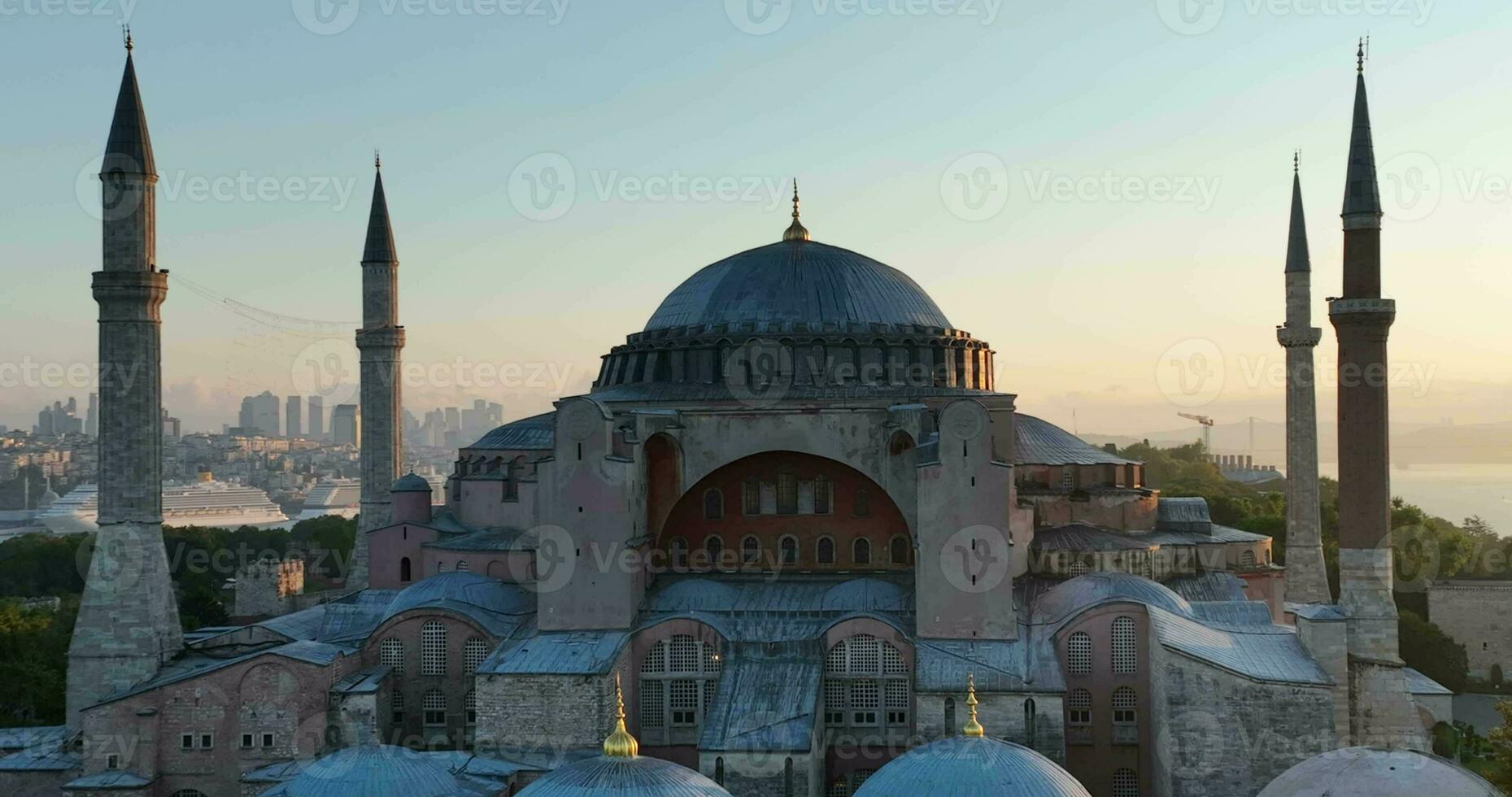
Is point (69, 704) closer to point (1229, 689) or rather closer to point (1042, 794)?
point (1042, 794)

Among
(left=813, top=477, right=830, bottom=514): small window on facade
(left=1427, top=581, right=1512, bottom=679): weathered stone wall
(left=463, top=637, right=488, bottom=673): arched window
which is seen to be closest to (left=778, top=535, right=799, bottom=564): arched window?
(left=813, top=477, right=830, bottom=514): small window on facade

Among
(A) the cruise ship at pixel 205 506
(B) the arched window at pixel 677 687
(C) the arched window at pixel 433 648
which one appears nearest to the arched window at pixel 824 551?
(B) the arched window at pixel 677 687

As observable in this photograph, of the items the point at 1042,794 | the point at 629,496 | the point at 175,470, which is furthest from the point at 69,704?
the point at 175,470

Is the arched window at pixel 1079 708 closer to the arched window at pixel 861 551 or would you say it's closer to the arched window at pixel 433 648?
the arched window at pixel 861 551

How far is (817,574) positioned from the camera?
25250mm

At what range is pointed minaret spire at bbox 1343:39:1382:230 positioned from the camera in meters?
23.8

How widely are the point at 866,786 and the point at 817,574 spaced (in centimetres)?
924

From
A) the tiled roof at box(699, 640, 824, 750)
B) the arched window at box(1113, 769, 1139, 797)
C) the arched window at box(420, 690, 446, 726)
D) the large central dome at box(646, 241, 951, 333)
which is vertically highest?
the large central dome at box(646, 241, 951, 333)

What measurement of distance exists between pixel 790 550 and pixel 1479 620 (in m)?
26.5

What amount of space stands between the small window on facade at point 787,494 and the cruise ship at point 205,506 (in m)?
65.1

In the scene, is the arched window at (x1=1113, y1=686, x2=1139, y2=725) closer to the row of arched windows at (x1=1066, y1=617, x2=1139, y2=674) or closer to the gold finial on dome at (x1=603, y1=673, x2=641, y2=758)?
the row of arched windows at (x1=1066, y1=617, x2=1139, y2=674)

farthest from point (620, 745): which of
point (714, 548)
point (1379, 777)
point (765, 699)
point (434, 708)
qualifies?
point (714, 548)

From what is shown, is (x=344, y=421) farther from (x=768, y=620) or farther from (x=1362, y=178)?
(x=1362, y=178)

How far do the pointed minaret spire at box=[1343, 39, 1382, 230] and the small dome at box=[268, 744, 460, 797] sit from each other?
59.6 ft
